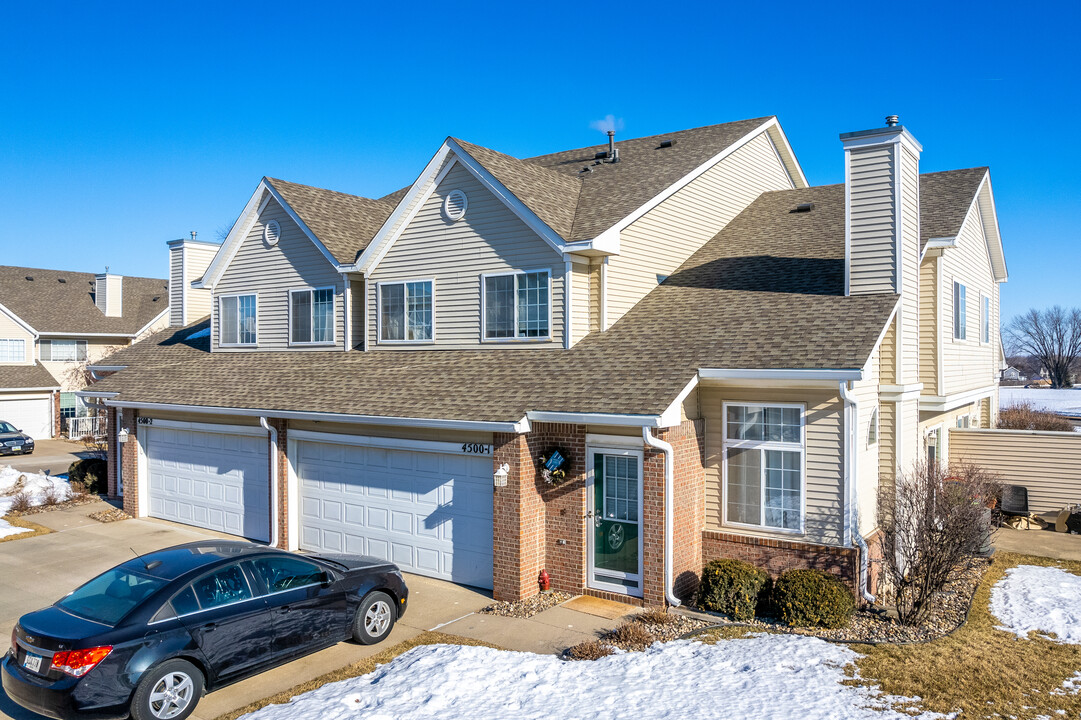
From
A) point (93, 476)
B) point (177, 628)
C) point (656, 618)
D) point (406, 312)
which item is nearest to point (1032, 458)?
point (656, 618)

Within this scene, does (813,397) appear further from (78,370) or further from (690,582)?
(78,370)

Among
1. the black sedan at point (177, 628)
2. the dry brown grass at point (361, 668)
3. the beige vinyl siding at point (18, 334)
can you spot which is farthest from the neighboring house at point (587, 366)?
the beige vinyl siding at point (18, 334)

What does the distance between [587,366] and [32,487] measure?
55.2ft

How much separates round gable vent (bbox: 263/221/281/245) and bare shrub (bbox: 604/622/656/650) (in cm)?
1336

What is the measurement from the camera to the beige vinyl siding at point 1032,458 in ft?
57.3

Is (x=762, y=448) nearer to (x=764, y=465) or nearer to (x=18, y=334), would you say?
(x=764, y=465)

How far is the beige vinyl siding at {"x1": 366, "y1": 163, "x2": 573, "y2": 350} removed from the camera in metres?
14.5

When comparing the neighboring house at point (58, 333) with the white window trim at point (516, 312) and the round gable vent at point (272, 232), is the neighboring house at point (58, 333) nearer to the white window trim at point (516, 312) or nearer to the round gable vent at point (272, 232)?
the round gable vent at point (272, 232)

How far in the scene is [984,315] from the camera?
1970 cm

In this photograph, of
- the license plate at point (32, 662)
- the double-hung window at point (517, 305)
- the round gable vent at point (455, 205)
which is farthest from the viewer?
the round gable vent at point (455, 205)

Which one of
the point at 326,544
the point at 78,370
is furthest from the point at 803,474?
the point at 78,370

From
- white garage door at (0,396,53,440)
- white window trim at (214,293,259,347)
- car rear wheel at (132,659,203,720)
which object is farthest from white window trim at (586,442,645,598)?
white garage door at (0,396,53,440)

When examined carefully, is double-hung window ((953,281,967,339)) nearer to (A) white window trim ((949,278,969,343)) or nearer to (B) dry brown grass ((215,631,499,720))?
(A) white window trim ((949,278,969,343))

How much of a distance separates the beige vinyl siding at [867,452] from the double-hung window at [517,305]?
5.50 m
